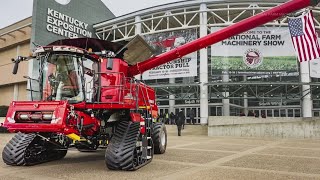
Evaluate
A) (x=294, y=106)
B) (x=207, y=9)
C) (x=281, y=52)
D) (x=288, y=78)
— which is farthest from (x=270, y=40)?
(x=294, y=106)

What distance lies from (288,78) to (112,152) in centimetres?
2594

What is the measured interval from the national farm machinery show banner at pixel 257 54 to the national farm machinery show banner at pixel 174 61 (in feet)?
6.74

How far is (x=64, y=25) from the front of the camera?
31.9 meters

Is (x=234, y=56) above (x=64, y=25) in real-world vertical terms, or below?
below

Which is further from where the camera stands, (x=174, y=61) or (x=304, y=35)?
(x=174, y=61)

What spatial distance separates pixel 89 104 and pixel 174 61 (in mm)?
20900

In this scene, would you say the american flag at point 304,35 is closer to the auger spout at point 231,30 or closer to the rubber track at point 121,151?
the auger spout at point 231,30

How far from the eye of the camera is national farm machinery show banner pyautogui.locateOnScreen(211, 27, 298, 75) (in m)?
27.1

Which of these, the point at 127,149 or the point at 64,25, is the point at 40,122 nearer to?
the point at 127,149

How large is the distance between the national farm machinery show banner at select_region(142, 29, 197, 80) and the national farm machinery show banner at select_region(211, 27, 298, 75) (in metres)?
2.05

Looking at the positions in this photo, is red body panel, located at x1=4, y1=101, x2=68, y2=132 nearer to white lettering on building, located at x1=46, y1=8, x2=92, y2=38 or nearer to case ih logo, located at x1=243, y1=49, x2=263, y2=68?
case ih logo, located at x1=243, y1=49, x2=263, y2=68

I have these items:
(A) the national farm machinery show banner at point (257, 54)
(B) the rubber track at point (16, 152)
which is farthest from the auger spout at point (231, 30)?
(A) the national farm machinery show banner at point (257, 54)

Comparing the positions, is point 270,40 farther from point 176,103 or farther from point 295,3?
point 295,3

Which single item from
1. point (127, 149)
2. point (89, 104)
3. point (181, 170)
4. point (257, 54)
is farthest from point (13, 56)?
point (181, 170)
